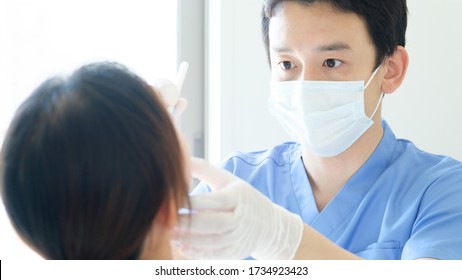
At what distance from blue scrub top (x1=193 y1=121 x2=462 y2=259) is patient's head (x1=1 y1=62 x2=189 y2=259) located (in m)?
0.72

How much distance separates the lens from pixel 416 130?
2162 millimetres

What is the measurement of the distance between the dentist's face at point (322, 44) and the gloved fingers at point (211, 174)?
50cm

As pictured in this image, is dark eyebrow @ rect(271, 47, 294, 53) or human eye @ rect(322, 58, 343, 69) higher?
dark eyebrow @ rect(271, 47, 294, 53)

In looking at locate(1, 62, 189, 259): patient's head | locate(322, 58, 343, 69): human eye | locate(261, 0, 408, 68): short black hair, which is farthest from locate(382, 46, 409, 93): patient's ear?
locate(1, 62, 189, 259): patient's head

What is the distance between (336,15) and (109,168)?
854 millimetres

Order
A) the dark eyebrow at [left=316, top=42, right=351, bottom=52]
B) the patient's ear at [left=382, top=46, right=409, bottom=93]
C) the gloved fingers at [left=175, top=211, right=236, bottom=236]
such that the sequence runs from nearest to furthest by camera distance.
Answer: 1. the gloved fingers at [left=175, top=211, right=236, bottom=236]
2. the dark eyebrow at [left=316, top=42, right=351, bottom=52]
3. the patient's ear at [left=382, top=46, right=409, bottom=93]

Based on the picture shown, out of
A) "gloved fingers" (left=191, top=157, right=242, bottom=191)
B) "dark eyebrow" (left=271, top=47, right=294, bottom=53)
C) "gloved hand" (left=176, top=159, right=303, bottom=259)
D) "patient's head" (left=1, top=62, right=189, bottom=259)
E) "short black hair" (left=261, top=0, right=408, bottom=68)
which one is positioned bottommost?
"gloved hand" (left=176, top=159, right=303, bottom=259)

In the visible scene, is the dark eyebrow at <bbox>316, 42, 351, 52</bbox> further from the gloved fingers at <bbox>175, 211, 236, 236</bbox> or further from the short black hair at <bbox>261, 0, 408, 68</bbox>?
the gloved fingers at <bbox>175, 211, 236, 236</bbox>

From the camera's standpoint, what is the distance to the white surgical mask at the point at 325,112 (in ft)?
4.83

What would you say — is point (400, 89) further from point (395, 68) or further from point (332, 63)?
point (332, 63)

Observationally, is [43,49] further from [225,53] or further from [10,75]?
[225,53]

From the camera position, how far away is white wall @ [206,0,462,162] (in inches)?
82.7

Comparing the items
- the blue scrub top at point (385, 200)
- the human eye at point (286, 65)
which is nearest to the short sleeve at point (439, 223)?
the blue scrub top at point (385, 200)

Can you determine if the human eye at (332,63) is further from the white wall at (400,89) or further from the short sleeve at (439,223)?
the white wall at (400,89)
